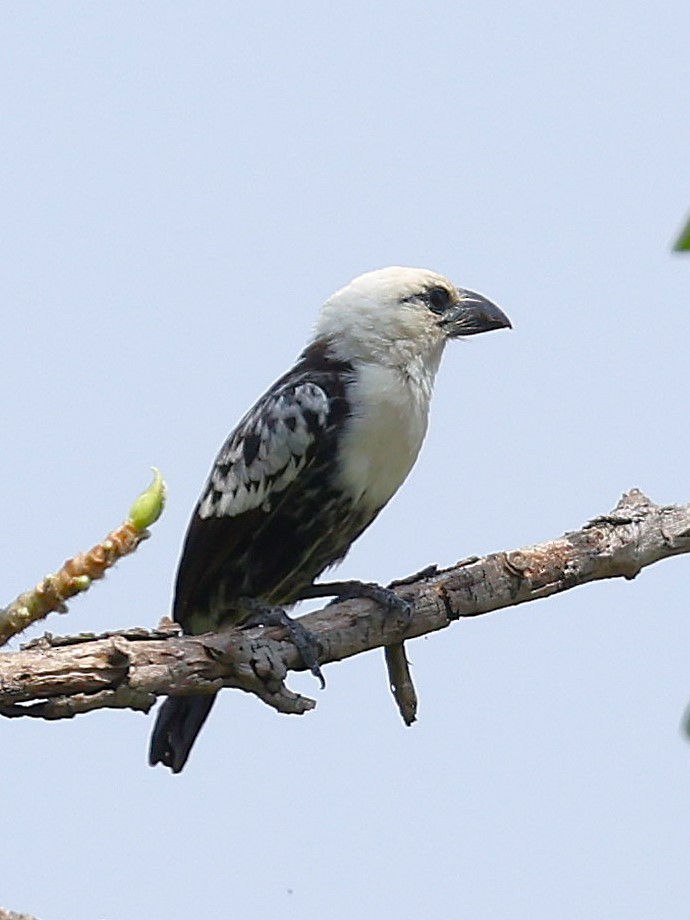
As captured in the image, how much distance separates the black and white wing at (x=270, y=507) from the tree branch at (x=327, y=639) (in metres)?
0.23

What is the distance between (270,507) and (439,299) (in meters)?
1.03

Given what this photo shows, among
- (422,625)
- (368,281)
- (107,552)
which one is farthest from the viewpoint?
(368,281)

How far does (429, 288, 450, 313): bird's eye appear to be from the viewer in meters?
4.77

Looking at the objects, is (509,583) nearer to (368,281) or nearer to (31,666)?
(368,281)

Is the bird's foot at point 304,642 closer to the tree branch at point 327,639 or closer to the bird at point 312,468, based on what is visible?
the tree branch at point 327,639

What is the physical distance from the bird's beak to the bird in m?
0.01

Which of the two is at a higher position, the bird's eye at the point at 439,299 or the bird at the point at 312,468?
A: the bird's eye at the point at 439,299

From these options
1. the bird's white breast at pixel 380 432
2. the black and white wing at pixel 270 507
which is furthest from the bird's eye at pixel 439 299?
the black and white wing at pixel 270 507

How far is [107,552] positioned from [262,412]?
1.86 m

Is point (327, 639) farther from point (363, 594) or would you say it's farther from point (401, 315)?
point (401, 315)

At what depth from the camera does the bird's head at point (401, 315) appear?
4613 millimetres

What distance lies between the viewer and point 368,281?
478 cm

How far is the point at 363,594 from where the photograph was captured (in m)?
4.25

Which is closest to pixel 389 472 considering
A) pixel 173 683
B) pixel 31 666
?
pixel 173 683
